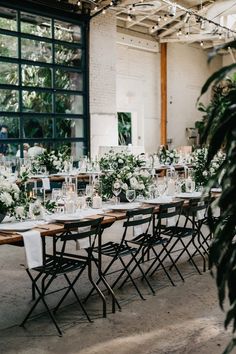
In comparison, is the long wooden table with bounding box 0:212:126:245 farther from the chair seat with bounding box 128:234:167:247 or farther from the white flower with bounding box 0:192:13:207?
the chair seat with bounding box 128:234:167:247

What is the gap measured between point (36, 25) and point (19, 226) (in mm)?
9146

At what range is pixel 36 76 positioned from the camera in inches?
496

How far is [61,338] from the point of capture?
404 centimetres

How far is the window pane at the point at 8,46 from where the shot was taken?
11.7 m

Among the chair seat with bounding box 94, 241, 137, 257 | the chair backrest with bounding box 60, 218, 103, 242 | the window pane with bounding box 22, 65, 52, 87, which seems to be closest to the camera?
the chair backrest with bounding box 60, 218, 103, 242

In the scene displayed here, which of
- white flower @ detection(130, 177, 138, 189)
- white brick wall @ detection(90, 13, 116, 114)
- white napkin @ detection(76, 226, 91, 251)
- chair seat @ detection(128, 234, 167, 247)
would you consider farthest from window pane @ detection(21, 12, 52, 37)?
white napkin @ detection(76, 226, 91, 251)

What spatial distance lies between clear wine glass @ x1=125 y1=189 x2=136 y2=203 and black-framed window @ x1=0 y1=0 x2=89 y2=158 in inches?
269

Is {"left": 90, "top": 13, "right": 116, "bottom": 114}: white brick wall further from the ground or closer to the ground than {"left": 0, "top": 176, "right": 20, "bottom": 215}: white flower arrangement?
further from the ground

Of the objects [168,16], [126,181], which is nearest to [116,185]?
[126,181]

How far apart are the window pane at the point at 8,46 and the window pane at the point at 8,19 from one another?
0.22m

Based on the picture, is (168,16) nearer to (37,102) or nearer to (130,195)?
(37,102)

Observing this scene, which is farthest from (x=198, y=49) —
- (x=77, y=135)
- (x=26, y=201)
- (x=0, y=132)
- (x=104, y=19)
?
(x=26, y=201)

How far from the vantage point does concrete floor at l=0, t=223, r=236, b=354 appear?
387 cm

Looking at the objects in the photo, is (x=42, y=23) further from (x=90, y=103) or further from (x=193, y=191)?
(x=193, y=191)
